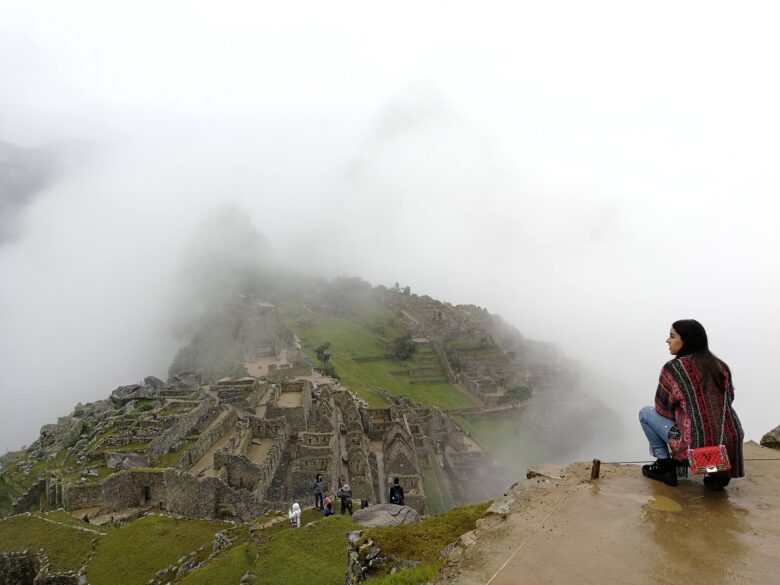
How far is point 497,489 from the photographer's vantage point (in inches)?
1615

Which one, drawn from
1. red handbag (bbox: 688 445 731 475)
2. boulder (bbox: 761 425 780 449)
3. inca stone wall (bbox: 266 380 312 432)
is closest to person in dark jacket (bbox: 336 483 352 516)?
boulder (bbox: 761 425 780 449)

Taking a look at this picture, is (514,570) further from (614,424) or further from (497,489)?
(614,424)

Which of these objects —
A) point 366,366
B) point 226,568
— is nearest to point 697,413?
point 226,568

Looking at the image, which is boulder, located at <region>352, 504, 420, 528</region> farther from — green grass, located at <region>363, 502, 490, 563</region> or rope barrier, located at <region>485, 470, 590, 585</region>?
rope barrier, located at <region>485, 470, 590, 585</region>

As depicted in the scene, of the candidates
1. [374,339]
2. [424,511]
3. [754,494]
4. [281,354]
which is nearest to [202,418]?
[424,511]

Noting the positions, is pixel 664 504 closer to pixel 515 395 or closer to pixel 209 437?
pixel 209 437

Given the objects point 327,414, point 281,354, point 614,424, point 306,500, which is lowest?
point 614,424

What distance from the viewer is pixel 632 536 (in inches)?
233

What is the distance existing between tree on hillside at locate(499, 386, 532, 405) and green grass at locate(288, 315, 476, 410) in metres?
4.98

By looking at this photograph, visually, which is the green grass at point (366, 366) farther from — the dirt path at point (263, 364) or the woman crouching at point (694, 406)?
the woman crouching at point (694, 406)

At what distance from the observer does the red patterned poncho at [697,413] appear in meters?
6.38

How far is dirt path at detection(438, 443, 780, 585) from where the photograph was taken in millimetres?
5270

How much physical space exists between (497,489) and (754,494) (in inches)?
1458

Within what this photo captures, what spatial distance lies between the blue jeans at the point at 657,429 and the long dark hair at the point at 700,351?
83 cm
